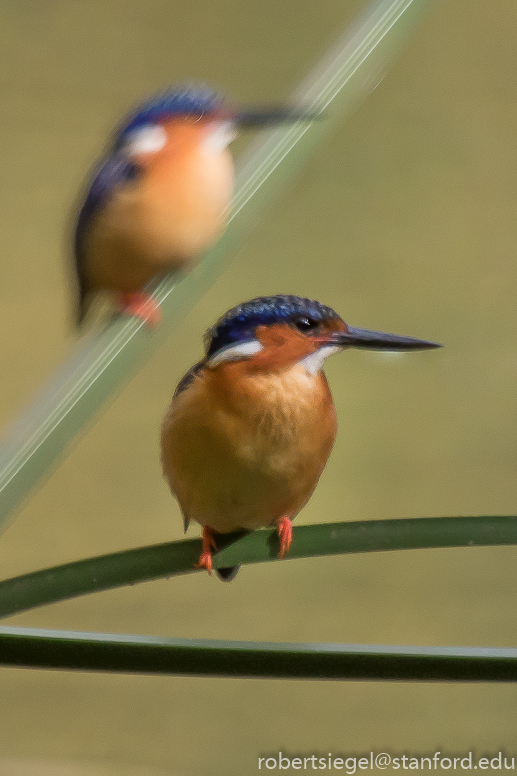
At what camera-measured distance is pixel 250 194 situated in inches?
A: 17.8

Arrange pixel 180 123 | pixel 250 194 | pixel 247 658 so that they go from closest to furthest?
pixel 247 658 → pixel 250 194 → pixel 180 123

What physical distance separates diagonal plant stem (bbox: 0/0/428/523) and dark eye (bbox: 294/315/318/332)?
0.26ft

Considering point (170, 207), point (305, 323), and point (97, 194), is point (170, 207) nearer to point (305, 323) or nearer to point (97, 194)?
point (97, 194)

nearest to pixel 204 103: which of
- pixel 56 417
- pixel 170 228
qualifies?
pixel 170 228

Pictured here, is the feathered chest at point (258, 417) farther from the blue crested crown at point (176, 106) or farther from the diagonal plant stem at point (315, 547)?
the blue crested crown at point (176, 106)

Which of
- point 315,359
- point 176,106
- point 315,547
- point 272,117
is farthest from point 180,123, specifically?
point 315,547

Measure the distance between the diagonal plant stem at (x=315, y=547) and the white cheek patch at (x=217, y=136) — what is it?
0.51 metres

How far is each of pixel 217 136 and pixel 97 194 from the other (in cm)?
13

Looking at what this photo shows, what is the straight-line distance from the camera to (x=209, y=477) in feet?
1.80

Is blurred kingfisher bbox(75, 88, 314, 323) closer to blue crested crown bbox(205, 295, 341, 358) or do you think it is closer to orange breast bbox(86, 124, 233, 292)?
orange breast bbox(86, 124, 233, 292)

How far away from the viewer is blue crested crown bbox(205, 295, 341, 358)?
55cm

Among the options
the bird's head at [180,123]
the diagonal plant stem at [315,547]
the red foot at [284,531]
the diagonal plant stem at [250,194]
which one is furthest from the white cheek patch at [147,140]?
the diagonal plant stem at [315,547]

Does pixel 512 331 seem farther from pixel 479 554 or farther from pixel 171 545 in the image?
pixel 171 545

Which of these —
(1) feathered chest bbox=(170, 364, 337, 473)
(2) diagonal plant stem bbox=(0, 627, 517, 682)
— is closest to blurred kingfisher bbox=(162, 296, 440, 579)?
(1) feathered chest bbox=(170, 364, 337, 473)
